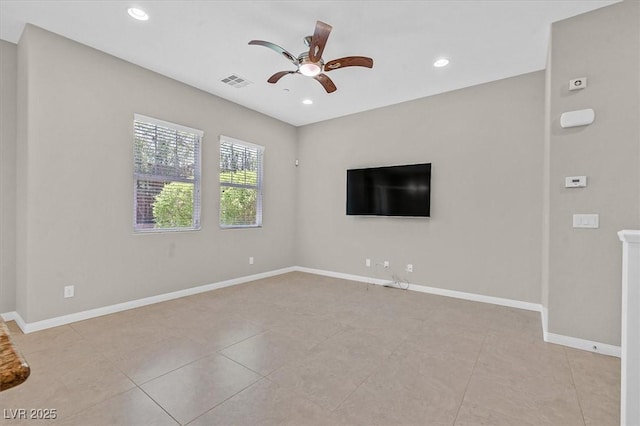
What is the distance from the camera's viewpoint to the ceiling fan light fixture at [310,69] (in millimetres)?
2943

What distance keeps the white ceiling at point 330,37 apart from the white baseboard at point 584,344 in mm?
2982

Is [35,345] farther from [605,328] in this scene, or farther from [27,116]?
[605,328]

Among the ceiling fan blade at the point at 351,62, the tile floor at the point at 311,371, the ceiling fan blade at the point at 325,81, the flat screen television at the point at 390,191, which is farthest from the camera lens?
the flat screen television at the point at 390,191

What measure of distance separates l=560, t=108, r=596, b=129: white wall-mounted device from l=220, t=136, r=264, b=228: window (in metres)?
4.27

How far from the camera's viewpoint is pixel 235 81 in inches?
159

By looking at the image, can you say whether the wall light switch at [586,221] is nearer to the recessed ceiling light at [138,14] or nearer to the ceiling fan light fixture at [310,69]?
the ceiling fan light fixture at [310,69]

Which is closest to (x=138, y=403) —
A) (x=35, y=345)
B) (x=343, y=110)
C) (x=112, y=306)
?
(x=35, y=345)

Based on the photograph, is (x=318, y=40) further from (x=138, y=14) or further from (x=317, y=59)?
(x=138, y=14)

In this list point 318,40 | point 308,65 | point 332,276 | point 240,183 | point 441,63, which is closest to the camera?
point 318,40

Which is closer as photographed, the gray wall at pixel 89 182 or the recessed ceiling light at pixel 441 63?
the gray wall at pixel 89 182

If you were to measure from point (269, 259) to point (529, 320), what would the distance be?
4.04 metres

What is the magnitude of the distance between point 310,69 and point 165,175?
241 cm

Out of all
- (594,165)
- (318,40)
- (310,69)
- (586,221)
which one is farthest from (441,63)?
(586,221)

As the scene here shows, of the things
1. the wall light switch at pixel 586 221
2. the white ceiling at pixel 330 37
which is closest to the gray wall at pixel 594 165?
the wall light switch at pixel 586 221
